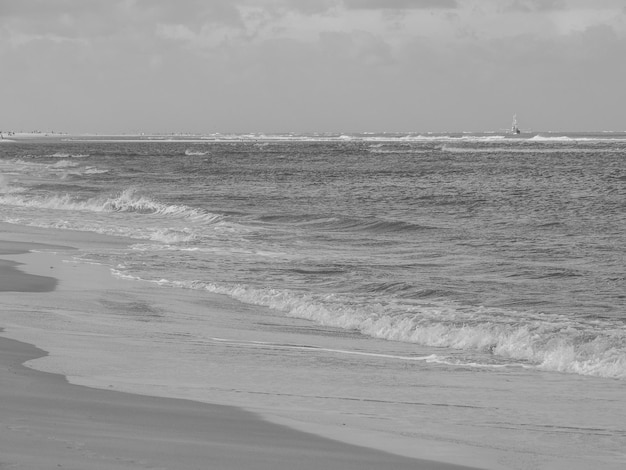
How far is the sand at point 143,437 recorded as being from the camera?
508 cm

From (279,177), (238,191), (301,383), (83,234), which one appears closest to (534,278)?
(301,383)

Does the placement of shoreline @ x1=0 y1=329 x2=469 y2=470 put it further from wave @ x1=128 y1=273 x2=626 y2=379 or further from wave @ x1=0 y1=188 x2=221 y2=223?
wave @ x1=0 y1=188 x2=221 y2=223

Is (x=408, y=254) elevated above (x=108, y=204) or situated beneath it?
situated beneath

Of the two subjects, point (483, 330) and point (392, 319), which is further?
point (392, 319)

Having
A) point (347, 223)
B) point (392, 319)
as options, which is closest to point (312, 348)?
point (392, 319)

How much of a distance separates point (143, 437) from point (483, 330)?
5.48 meters

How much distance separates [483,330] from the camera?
A: 402 inches

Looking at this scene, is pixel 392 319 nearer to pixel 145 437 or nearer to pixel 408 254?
pixel 145 437

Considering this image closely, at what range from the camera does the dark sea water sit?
1036 cm

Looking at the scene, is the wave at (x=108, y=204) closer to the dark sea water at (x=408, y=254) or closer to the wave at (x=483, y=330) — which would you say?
the dark sea water at (x=408, y=254)

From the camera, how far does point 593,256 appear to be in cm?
1706

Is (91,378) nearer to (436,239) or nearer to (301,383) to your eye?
(301,383)

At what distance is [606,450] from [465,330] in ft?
14.0

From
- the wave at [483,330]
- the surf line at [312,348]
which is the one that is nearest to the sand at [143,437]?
the surf line at [312,348]
